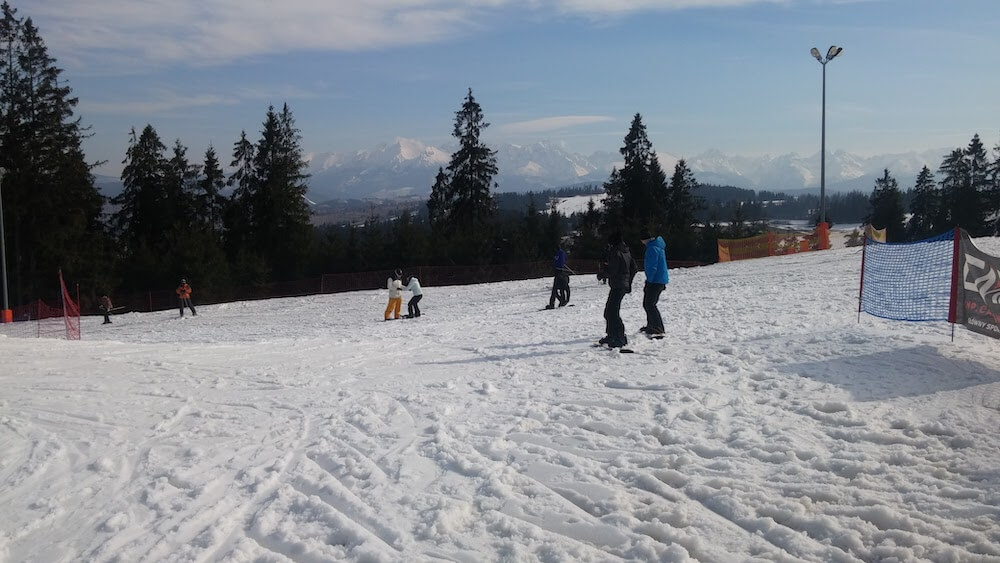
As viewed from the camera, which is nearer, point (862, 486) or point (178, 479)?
point (862, 486)

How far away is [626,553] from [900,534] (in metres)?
1.72

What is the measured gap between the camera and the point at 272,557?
4.37 meters

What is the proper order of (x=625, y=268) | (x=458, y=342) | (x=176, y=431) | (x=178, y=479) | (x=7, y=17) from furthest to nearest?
(x=7, y=17) → (x=458, y=342) → (x=625, y=268) → (x=176, y=431) → (x=178, y=479)

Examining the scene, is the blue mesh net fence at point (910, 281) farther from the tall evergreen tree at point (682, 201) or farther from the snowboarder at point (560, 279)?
the tall evergreen tree at point (682, 201)

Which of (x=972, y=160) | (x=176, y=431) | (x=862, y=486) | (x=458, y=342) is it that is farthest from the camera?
(x=972, y=160)

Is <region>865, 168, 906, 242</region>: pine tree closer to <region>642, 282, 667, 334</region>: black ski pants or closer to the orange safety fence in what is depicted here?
the orange safety fence

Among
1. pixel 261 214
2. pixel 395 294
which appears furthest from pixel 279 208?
pixel 395 294

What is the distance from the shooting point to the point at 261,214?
57.2 metres

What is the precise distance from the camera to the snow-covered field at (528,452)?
14.9ft

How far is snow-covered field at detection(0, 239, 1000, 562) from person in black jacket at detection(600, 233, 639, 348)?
45 cm

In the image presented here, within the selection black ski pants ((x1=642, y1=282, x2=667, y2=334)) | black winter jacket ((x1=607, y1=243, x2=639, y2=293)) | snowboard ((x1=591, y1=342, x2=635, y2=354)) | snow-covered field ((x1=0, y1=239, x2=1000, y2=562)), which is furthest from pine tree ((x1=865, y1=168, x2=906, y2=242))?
black winter jacket ((x1=607, y1=243, x2=639, y2=293))

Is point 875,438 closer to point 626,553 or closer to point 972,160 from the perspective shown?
point 626,553

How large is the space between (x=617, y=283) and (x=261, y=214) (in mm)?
51777

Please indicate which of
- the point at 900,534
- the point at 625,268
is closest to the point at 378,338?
the point at 625,268
